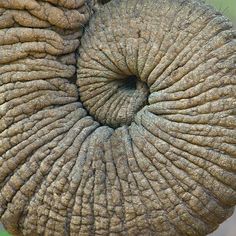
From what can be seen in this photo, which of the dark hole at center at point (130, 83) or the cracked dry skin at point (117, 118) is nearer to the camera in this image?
the cracked dry skin at point (117, 118)

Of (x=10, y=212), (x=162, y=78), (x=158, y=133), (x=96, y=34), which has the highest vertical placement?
(x=96, y=34)

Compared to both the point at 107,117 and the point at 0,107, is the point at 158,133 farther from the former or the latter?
the point at 0,107

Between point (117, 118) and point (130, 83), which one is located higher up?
point (130, 83)

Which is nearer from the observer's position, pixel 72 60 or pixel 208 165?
pixel 208 165

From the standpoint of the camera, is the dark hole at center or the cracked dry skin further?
the dark hole at center

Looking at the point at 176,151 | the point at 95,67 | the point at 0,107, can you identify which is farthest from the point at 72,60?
the point at 176,151

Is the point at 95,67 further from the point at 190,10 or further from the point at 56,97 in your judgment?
the point at 190,10

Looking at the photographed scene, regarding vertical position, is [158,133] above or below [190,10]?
below
